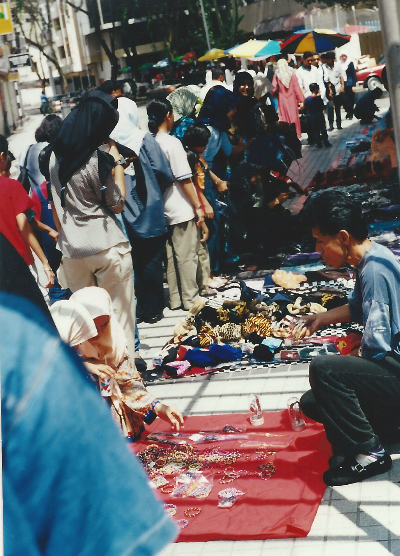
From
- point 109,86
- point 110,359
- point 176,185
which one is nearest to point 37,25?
point 109,86

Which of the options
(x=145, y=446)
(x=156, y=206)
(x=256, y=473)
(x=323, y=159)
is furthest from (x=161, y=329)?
(x=323, y=159)

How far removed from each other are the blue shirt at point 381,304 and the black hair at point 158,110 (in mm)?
3400

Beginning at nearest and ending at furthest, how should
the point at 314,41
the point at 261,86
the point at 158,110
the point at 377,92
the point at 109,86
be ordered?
the point at 158,110 < the point at 109,86 < the point at 261,86 < the point at 377,92 < the point at 314,41

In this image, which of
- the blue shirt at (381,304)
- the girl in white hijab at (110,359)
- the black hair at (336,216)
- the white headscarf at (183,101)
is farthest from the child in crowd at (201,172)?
the blue shirt at (381,304)

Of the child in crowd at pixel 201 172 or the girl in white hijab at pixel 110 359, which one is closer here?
the girl in white hijab at pixel 110 359

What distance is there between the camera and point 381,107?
16031 mm

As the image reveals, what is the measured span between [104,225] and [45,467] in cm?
399

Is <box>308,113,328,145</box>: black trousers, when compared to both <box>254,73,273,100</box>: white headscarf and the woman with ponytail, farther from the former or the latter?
the woman with ponytail

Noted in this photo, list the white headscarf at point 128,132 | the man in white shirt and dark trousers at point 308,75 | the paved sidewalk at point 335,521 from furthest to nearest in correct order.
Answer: the man in white shirt and dark trousers at point 308,75 → the white headscarf at point 128,132 → the paved sidewalk at point 335,521

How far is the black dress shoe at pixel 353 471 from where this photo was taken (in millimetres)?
3586

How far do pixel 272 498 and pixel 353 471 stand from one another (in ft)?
1.29

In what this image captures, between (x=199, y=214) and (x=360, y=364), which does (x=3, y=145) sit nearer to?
(x=199, y=214)

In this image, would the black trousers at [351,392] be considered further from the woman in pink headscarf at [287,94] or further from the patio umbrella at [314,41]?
the woman in pink headscarf at [287,94]

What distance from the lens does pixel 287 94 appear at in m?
13.6
